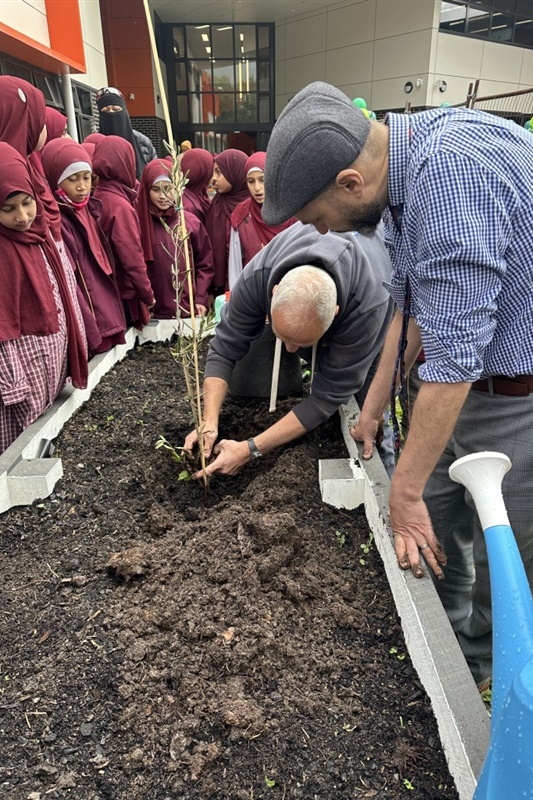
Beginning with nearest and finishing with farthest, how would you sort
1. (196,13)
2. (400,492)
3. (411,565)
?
(400,492) < (411,565) < (196,13)

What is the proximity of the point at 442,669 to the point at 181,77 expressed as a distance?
20.0 metres

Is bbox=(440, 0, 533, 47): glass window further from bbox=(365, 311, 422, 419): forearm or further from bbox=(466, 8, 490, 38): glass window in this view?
bbox=(365, 311, 422, 419): forearm

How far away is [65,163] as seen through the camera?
11.0 feet

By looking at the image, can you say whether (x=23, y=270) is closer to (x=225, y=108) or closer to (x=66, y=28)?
(x=66, y=28)

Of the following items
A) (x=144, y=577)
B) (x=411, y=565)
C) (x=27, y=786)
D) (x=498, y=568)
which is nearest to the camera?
(x=498, y=568)

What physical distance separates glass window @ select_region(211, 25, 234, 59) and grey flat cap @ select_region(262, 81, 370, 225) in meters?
19.3

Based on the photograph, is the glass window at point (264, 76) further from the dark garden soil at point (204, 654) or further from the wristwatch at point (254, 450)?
the dark garden soil at point (204, 654)

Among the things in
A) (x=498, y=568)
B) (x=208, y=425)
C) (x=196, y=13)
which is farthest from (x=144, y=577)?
(x=196, y=13)

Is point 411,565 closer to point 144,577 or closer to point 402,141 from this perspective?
point 144,577

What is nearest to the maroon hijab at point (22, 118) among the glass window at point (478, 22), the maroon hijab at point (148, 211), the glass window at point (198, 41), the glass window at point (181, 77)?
the maroon hijab at point (148, 211)

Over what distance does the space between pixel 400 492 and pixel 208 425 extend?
119 cm

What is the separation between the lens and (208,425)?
8.20ft

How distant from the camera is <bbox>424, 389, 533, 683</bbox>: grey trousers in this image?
1678 millimetres

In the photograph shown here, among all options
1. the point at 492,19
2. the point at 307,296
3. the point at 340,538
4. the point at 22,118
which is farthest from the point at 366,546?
the point at 492,19
